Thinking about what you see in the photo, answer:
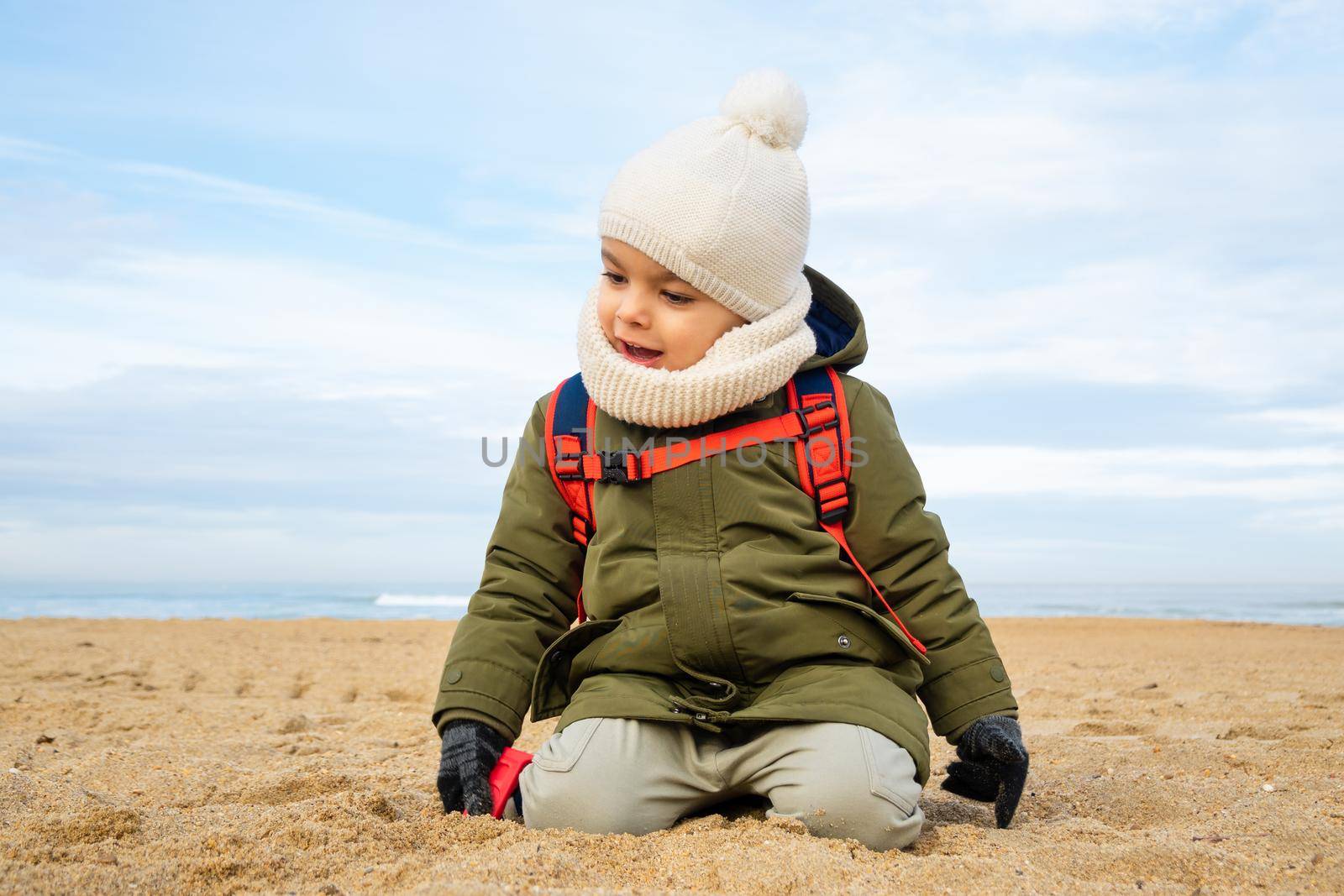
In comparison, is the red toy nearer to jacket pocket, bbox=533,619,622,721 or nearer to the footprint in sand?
jacket pocket, bbox=533,619,622,721

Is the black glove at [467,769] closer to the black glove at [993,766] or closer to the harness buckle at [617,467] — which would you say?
the harness buckle at [617,467]

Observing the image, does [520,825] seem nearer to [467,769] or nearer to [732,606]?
[467,769]

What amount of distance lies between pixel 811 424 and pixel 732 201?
1.96 ft

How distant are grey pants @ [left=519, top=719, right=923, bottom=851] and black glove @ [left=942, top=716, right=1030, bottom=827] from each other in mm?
261

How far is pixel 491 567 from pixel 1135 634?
356 inches

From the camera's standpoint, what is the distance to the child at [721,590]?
7.80 ft

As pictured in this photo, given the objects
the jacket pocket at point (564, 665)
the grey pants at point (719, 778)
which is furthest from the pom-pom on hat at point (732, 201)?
the grey pants at point (719, 778)

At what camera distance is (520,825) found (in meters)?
2.35

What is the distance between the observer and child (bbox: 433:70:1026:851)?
2.38 m

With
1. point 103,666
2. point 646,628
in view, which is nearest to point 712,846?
point 646,628

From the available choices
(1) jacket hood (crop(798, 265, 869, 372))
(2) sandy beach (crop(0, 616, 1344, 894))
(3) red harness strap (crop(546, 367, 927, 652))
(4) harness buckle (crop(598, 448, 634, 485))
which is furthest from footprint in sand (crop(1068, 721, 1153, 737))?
(4) harness buckle (crop(598, 448, 634, 485))

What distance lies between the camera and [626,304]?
2592 millimetres

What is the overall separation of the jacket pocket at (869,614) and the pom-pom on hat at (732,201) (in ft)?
2.40

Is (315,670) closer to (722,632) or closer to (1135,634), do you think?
(722,632)
